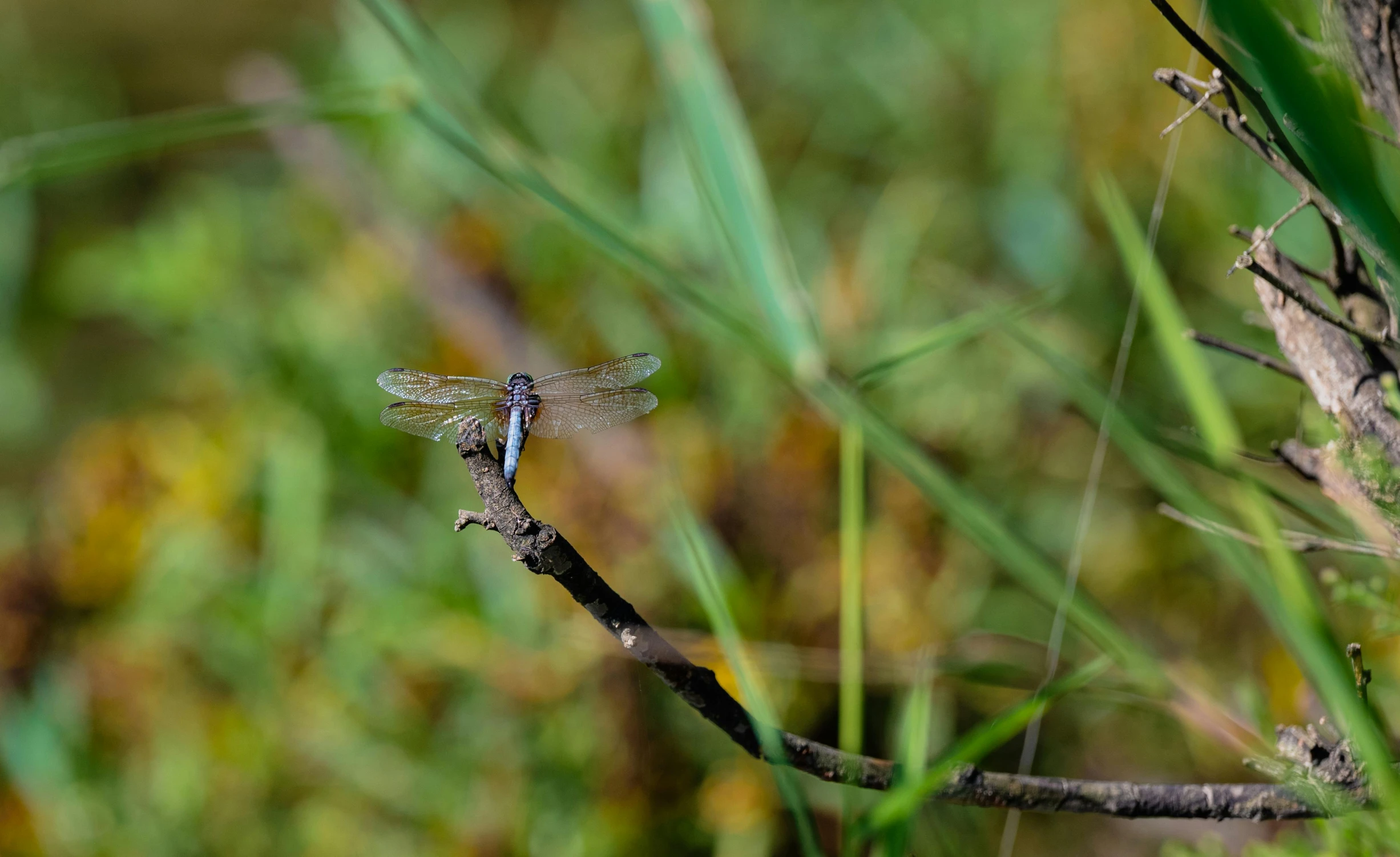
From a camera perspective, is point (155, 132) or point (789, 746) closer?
point (789, 746)

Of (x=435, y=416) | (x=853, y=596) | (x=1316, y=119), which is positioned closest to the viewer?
(x=1316, y=119)

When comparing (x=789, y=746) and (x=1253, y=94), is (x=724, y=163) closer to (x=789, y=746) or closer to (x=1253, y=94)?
(x=1253, y=94)

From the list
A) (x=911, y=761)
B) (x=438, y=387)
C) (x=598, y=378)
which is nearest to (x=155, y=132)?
(x=438, y=387)

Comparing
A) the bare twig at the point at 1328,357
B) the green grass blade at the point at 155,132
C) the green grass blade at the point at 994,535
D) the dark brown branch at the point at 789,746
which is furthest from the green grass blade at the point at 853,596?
the green grass blade at the point at 155,132

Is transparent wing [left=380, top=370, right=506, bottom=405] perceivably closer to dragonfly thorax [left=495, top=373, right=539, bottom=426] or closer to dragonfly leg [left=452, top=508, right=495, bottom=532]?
dragonfly thorax [left=495, top=373, right=539, bottom=426]

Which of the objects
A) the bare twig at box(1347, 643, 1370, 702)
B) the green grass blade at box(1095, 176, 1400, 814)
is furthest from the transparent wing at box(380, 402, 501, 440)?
the bare twig at box(1347, 643, 1370, 702)

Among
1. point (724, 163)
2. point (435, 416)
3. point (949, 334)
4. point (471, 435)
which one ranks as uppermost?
point (724, 163)
